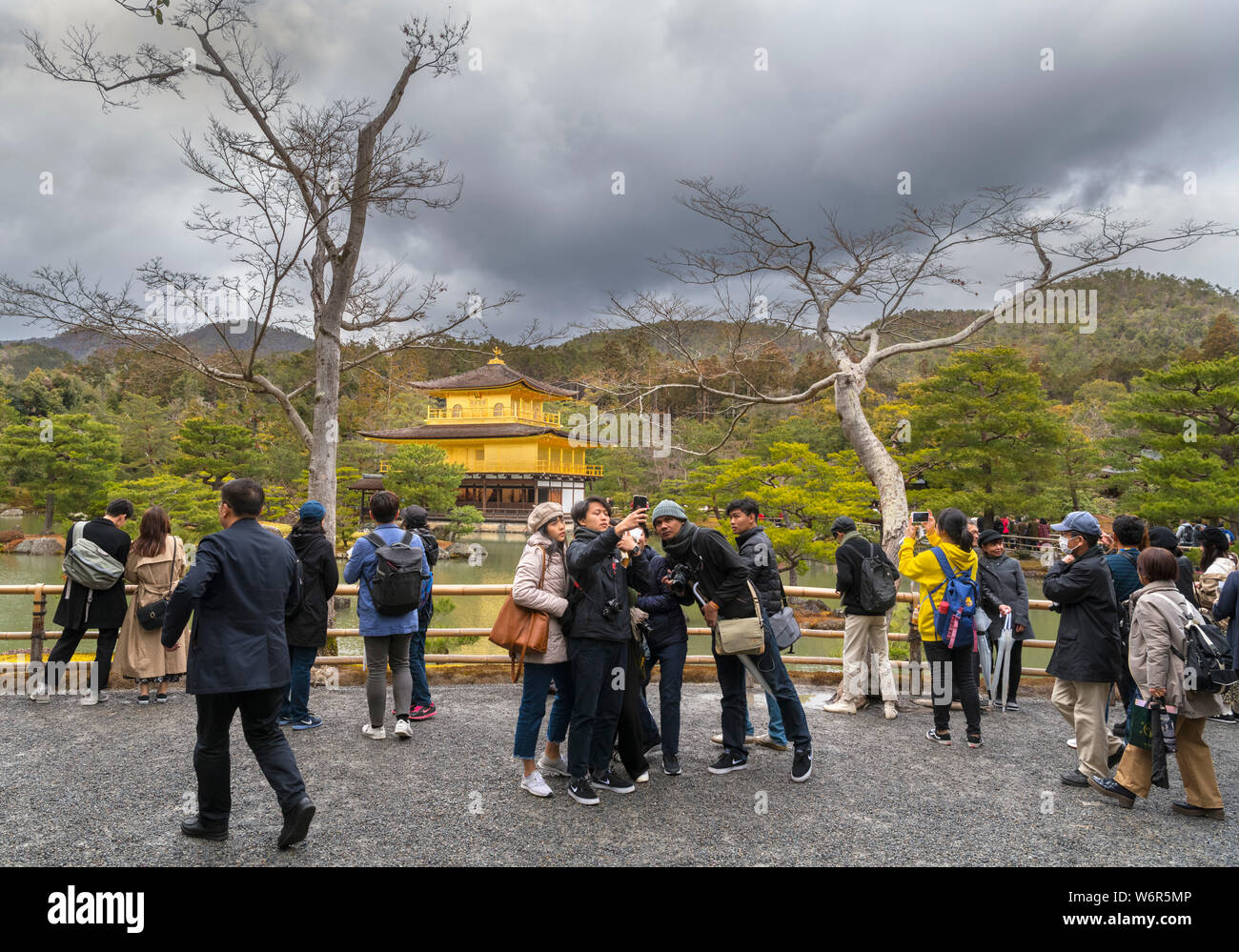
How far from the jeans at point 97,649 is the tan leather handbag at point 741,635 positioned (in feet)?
13.4

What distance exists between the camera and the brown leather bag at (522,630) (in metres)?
3.12

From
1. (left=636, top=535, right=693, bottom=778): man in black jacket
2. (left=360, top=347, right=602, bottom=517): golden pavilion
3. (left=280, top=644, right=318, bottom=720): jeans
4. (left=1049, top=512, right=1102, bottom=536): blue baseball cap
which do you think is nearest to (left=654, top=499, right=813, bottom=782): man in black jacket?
(left=636, top=535, right=693, bottom=778): man in black jacket

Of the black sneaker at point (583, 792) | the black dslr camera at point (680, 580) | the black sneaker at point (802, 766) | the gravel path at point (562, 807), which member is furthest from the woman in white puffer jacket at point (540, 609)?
the black sneaker at point (802, 766)

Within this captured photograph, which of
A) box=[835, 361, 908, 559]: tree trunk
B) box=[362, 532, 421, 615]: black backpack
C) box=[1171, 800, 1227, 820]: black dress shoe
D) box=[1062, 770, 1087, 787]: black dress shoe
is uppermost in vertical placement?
box=[835, 361, 908, 559]: tree trunk

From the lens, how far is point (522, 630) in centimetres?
314

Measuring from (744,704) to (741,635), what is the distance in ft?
1.60

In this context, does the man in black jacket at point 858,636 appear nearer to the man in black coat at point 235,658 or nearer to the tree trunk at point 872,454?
the tree trunk at point 872,454

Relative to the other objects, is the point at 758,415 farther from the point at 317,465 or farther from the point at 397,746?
the point at 397,746

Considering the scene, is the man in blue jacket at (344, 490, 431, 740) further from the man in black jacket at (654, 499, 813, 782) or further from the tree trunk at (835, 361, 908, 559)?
the tree trunk at (835, 361, 908, 559)

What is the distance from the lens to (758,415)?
31375 mm

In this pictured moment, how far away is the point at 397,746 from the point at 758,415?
2888 cm

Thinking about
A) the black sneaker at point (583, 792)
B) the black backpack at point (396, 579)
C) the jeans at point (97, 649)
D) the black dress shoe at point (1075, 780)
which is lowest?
the black dress shoe at point (1075, 780)

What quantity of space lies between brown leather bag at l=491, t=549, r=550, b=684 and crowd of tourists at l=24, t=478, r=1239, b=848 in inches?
0.5

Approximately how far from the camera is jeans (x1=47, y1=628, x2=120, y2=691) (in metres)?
4.43
